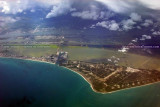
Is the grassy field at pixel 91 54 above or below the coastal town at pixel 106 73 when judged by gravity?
above

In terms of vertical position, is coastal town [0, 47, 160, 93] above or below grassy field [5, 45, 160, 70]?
below

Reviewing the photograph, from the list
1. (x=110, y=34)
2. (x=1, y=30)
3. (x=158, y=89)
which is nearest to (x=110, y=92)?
(x=158, y=89)

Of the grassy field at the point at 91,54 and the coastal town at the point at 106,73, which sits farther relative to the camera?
the grassy field at the point at 91,54

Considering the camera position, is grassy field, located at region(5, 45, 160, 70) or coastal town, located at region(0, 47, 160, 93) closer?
coastal town, located at region(0, 47, 160, 93)

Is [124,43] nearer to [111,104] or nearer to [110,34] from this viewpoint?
[110,34]
